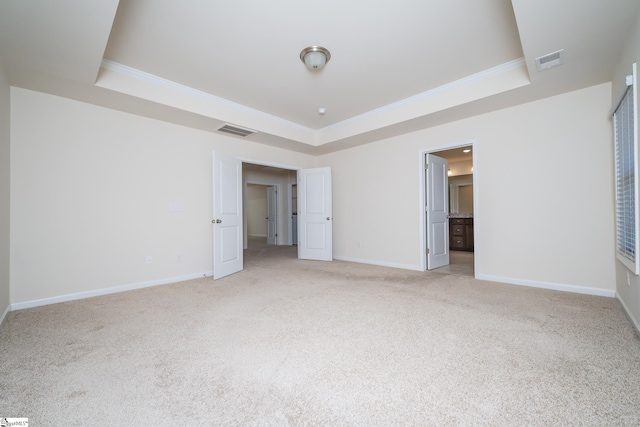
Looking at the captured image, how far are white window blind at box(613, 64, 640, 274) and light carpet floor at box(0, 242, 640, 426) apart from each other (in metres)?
0.61

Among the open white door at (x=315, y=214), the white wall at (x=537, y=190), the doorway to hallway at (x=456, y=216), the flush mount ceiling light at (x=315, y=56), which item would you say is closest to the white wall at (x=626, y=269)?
the white wall at (x=537, y=190)

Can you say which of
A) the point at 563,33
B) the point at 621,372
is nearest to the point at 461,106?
the point at 563,33

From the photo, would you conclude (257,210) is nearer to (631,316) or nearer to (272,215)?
(272,215)

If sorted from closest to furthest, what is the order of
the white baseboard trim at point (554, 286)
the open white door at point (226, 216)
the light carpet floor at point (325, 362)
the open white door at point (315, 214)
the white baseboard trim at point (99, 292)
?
the light carpet floor at point (325, 362) → the white baseboard trim at point (99, 292) → the white baseboard trim at point (554, 286) → the open white door at point (226, 216) → the open white door at point (315, 214)

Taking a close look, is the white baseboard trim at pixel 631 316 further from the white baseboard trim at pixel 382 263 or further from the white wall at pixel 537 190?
the white baseboard trim at pixel 382 263

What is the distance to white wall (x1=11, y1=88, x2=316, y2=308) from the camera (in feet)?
9.74

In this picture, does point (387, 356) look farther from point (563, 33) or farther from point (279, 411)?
point (563, 33)

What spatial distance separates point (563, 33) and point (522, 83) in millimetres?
859

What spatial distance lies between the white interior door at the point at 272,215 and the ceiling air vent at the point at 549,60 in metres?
7.50

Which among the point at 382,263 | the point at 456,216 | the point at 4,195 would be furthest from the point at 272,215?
the point at 4,195

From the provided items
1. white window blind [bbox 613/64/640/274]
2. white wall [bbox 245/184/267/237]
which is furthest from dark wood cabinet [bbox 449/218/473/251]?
white wall [bbox 245/184/267/237]

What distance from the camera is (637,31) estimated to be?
204 centimetres

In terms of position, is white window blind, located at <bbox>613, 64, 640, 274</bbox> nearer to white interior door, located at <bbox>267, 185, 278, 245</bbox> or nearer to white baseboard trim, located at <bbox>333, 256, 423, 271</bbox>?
white baseboard trim, located at <bbox>333, 256, 423, 271</bbox>

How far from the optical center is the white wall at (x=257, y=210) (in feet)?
Answer: 40.4
